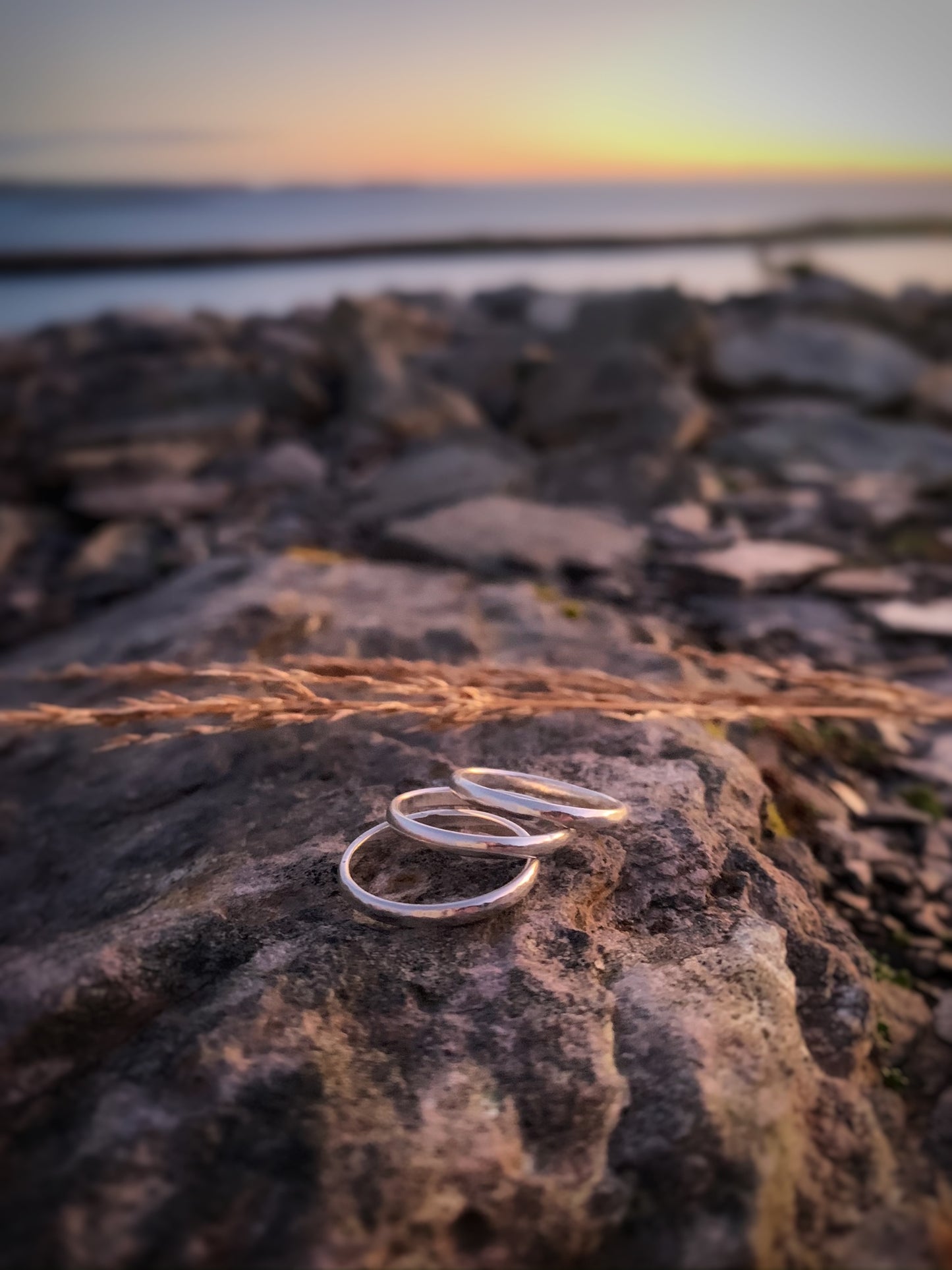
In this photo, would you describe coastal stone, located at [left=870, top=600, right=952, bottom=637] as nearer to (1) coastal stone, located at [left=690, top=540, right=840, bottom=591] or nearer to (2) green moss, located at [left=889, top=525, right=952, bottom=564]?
(1) coastal stone, located at [left=690, top=540, right=840, bottom=591]

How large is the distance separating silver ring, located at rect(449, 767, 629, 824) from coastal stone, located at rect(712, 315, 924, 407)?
3.56 m

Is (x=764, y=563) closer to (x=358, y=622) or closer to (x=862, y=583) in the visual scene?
(x=862, y=583)

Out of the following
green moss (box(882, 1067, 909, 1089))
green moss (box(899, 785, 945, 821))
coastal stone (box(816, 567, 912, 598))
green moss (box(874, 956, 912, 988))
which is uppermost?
coastal stone (box(816, 567, 912, 598))

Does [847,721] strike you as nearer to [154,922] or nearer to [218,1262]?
[154,922]

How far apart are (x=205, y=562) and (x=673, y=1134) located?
1.88 meters

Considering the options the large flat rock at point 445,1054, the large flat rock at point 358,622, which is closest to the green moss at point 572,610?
the large flat rock at point 358,622

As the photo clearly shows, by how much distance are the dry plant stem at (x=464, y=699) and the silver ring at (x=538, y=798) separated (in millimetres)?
81

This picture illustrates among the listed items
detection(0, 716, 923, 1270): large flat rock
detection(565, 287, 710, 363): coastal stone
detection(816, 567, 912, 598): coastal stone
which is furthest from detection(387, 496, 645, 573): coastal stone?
detection(565, 287, 710, 363): coastal stone

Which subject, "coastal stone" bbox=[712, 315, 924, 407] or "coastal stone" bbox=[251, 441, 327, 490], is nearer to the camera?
"coastal stone" bbox=[251, 441, 327, 490]

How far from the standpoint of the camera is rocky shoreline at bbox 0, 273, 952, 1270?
790 millimetres

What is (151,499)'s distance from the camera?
3.50 meters

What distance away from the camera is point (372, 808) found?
Result: 1.29 metres

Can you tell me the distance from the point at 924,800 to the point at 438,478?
1.85 metres

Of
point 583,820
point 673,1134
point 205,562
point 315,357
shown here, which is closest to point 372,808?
point 583,820
